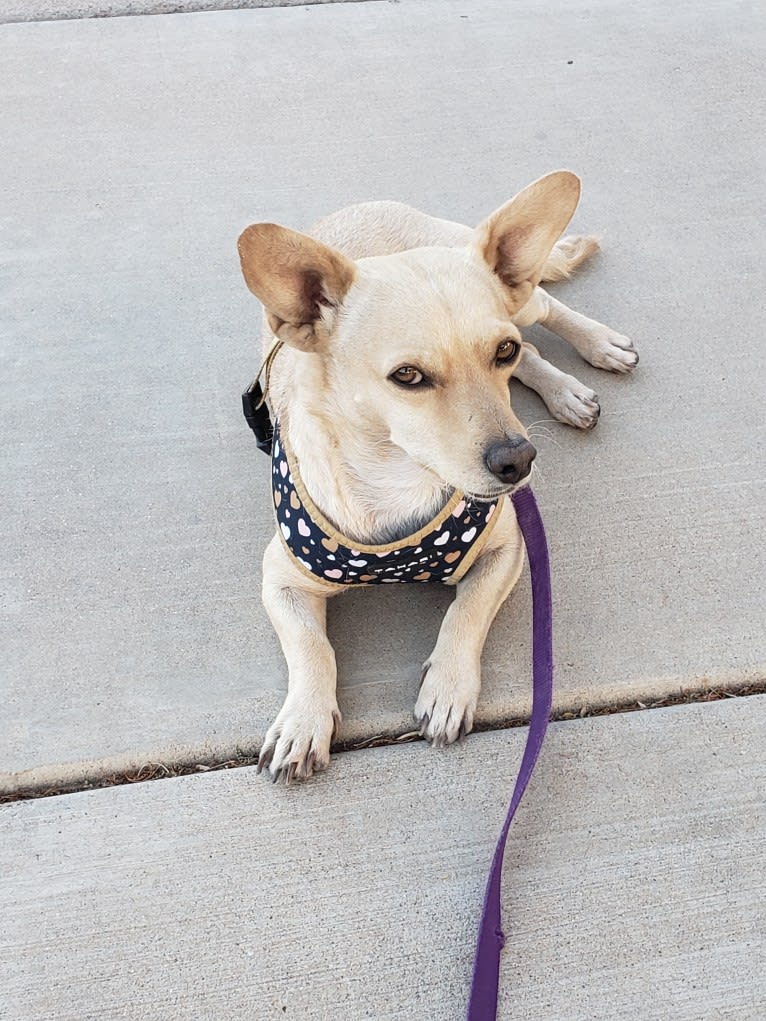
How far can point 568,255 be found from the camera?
3.71m

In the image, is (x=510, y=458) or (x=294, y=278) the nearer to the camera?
(x=510, y=458)

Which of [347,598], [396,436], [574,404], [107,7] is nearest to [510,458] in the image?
[396,436]

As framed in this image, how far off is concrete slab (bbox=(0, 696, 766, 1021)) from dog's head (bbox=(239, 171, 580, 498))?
850mm

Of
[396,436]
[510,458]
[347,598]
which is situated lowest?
[347,598]

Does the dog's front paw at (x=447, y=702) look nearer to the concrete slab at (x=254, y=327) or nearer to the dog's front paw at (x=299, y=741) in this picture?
the concrete slab at (x=254, y=327)

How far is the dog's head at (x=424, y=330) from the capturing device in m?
1.97

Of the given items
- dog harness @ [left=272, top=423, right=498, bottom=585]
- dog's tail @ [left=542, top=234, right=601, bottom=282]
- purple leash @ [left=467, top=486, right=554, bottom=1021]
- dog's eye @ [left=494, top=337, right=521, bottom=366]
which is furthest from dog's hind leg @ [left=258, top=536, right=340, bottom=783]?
dog's tail @ [left=542, top=234, right=601, bottom=282]

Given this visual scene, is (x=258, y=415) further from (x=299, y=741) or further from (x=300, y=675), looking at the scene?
(x=299, y=741)

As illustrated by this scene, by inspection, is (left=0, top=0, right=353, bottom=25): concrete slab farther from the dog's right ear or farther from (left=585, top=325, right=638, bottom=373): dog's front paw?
the dog's right ear

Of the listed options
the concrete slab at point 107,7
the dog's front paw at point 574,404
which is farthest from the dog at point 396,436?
the concrete slab at point 107,7

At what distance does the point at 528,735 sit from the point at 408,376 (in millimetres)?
954

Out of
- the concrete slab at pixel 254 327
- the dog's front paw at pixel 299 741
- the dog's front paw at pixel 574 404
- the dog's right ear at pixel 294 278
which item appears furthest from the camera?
the dog's front paw at pixel 574 404

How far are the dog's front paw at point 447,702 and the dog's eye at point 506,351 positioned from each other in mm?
822

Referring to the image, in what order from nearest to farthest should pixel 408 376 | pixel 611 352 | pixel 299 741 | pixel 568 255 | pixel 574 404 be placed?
pixel 408 376, pixel 299 741, pixel 574 404, pixel 611 352, pixel 568 255
